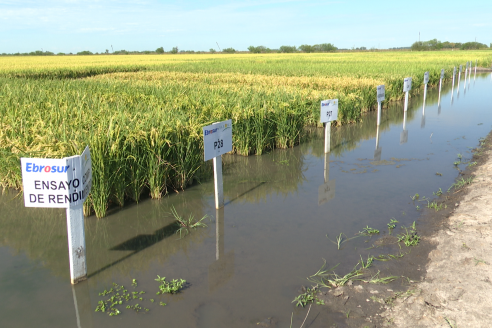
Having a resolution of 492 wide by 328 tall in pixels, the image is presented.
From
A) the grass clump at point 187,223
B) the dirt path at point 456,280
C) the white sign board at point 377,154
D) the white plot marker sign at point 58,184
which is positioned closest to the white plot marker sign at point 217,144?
the grass clump at point 187,223

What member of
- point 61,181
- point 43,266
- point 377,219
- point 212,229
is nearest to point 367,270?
point 377,219

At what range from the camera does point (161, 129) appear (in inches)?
251

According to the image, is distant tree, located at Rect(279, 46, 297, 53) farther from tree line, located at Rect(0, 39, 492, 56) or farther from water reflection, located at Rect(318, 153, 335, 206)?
water reflection, located at Rect(318, 153, 335, 206)

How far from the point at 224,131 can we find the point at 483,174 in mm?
4777

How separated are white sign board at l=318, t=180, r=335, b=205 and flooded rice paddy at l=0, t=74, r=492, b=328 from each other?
0.03m

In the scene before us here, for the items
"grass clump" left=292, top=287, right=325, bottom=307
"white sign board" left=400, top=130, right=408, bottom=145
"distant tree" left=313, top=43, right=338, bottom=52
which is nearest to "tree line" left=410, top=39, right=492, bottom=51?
"distant tree" left=313, top=43, right=338, bottom=52

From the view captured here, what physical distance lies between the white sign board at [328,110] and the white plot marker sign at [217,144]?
3290 millimetres

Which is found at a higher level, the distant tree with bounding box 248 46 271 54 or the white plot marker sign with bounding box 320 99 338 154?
the distant tree with bounding box 248 46 271 54

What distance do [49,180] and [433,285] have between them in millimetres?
3589

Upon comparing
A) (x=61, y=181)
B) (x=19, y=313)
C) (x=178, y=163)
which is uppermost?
(x=61, y=181)

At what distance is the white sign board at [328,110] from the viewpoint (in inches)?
336

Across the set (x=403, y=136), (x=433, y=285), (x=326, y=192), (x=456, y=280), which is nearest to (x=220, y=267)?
(x=433, y=285)

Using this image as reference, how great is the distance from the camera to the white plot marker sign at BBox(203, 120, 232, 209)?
539 centimetres

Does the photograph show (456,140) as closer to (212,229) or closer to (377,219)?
(377,219)
